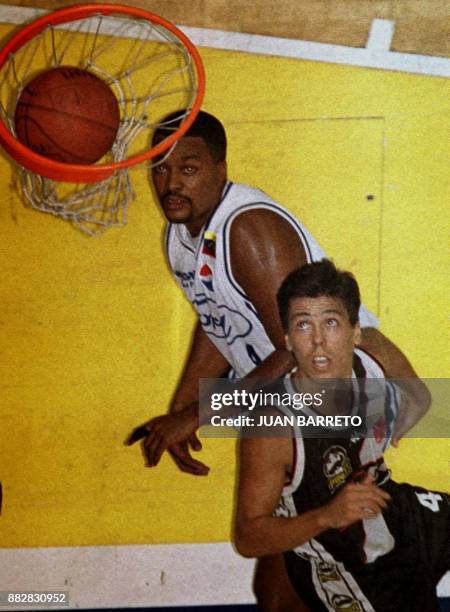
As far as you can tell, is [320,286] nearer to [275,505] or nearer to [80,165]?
[275,505]

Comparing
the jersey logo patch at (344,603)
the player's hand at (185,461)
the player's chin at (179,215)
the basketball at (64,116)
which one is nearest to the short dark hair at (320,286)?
the player's chin at (179,215)

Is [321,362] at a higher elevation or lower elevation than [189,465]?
higher

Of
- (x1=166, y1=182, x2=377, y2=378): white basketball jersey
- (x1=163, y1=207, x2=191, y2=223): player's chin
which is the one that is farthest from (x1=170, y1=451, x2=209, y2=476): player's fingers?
(x1=163, y1=207, x2=191, y2=223): player's chin

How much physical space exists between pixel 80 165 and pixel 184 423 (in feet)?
3.23

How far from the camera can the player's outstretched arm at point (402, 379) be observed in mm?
2648

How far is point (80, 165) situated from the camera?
7.25 feet

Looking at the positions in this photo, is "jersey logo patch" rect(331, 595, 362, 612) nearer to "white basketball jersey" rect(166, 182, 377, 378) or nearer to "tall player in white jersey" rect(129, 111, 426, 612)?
"tall player in white jersey" rect(129, 111, 426, 612)

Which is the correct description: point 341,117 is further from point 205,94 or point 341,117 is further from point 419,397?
point 419,397

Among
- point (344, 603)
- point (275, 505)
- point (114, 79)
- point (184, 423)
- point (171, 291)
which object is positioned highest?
point (114, 79)

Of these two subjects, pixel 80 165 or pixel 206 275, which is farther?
pixel 206 275

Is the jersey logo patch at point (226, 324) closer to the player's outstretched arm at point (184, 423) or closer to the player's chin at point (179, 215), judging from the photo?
the player's outstretched arm at point (184, 423)

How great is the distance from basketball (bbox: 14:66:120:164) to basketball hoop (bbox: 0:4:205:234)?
10.2 inches

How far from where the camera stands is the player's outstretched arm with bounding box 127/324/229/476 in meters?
2.62

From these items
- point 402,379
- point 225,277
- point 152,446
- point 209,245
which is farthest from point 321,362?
point 152,446
